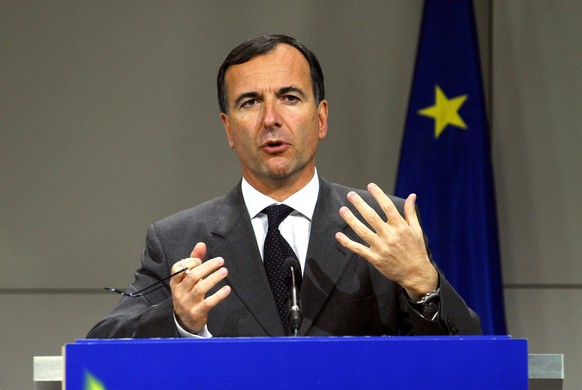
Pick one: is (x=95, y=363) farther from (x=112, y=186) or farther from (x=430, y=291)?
(x=112, y=186)

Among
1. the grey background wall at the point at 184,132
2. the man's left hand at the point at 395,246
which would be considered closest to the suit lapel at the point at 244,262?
the man's left hand at the point at 395,246

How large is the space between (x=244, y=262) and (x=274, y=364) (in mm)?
885

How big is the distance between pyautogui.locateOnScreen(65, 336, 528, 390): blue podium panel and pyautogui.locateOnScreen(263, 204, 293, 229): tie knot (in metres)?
0.94

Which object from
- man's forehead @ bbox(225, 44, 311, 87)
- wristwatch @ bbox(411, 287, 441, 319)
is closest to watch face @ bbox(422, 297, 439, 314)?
wristwatch @ bbox(411, 287, 441, 319)

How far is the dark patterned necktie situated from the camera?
2439 mm

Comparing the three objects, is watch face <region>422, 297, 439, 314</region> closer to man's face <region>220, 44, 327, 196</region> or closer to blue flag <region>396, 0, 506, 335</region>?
man's face <region>220, 44, 327, 196</region>

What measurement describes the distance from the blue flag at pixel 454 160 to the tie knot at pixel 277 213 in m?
1.85

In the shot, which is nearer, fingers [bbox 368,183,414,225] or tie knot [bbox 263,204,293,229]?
fingers [bbox 368,183,414,225]

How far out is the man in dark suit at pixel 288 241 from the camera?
214 cm

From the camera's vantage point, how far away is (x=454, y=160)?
4.43 meters

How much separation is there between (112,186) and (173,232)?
83.2 inches

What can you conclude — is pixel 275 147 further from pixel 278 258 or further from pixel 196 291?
pixel 196 291

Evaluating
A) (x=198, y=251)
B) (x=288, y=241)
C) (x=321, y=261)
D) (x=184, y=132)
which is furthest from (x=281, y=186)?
(x=184, y=132)

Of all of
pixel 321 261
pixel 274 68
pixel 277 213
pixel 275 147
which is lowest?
pixel 321 261
